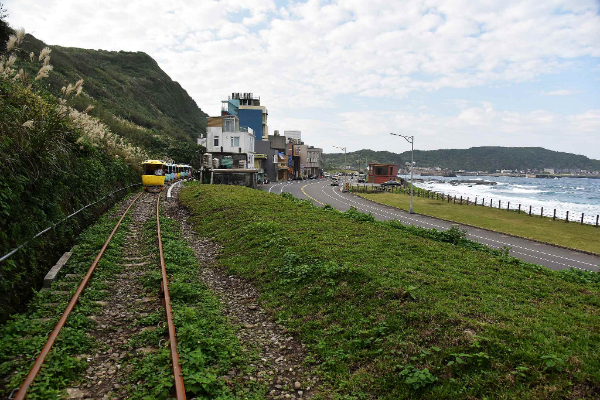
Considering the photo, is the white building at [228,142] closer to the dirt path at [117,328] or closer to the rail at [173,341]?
the dirt path at [117,328]

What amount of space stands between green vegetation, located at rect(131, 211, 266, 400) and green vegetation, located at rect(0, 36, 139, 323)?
2771 mm

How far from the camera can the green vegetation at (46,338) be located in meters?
5.20

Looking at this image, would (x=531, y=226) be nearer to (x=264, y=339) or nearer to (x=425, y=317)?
(x=425, y=317)

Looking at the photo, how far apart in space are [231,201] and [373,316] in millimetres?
18340

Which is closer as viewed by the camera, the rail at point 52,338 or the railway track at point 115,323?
the rail at point 52,338

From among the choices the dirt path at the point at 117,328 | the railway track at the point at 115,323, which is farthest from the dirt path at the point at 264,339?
the dirt path at the point at 117,328

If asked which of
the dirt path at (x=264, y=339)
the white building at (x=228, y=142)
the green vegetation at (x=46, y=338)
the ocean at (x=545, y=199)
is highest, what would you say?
the white building at (x=228, y=142)

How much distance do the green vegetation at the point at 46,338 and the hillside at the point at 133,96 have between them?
4309 centimetres

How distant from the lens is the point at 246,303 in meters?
9.60

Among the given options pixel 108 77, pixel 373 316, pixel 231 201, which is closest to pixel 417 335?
pixel 373 316

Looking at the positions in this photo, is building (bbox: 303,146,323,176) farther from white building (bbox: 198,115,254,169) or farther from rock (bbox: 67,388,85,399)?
rock (bbox: 67,388,85,399)

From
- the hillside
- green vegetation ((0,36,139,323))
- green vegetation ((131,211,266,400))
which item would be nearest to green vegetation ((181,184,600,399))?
green vegetation ((131,211,266,400))

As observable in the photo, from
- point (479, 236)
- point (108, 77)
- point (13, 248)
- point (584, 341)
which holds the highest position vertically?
point (108, 77)

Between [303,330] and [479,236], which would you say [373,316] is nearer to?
[303,330]
